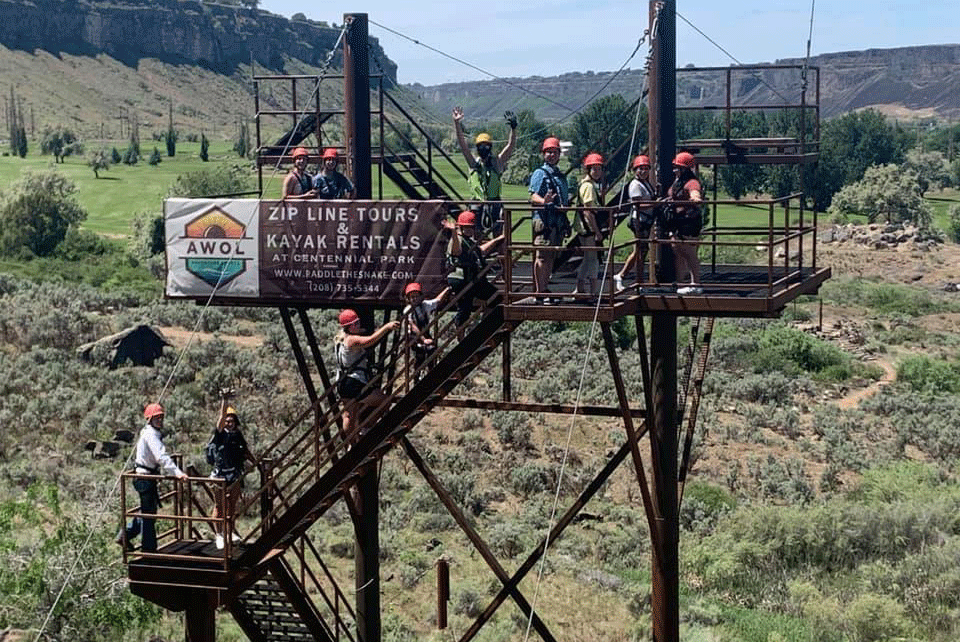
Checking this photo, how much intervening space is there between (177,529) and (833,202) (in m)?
105

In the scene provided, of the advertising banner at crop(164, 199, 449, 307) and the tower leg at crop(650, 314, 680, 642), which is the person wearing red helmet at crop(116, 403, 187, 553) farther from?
the tower leg at crop(650, 314, 680, 642)

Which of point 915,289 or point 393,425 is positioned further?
point 915,289

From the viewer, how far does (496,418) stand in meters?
37.3

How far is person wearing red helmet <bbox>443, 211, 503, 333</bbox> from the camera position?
14.6 metres

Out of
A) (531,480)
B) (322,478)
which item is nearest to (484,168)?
(322,478)

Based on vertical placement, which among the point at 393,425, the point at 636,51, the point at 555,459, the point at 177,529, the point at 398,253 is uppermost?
the point at 636,51

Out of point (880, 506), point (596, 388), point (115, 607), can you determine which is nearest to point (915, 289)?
point (596, 388)

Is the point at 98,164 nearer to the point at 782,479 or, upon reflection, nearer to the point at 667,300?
the point at 782,479

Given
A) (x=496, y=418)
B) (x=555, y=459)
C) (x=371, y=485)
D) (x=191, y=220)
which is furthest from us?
(x=496, y=418)

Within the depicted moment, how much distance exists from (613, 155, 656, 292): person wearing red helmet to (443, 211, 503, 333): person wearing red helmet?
4.58ft

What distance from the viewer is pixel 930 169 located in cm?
14325

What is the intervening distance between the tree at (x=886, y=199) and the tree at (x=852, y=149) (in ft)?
16.8

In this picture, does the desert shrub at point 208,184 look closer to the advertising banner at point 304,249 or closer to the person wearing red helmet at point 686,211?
the advertising banner at point 304,249

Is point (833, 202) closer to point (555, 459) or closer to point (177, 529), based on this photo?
point (555, 459)
